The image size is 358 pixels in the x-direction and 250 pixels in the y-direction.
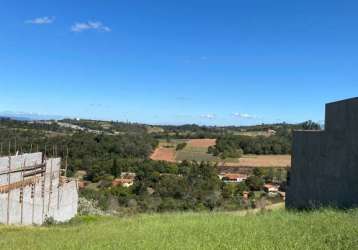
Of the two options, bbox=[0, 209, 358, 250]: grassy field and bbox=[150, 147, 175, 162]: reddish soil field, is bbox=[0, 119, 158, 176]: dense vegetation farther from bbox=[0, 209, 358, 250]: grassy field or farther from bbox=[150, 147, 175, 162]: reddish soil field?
bbox=[0, 209, 358, 250]: grassy field

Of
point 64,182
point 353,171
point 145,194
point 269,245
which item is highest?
point 353,171

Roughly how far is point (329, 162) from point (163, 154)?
57.8 meters

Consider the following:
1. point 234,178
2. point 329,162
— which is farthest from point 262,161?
point 329,162

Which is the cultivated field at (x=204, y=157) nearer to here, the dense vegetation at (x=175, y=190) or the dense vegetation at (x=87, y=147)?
the dense vegetation at (x=175, y=190)

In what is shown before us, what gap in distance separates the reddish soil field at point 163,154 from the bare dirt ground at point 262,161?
7.60 m

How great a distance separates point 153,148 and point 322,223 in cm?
6683

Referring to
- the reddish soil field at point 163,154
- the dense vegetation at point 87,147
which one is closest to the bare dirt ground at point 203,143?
the reddish soil field at point 163,154

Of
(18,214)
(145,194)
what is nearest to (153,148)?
(145,194)

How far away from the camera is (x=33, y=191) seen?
21.5m

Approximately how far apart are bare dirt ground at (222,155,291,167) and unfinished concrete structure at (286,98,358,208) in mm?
39272

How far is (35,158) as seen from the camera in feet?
78.5

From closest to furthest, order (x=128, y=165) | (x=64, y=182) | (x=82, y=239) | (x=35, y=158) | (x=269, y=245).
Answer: (x=269, y=245) < (x=82, y=239) < (x=35, y=158) < (x=64, y=182) < (x=128, y=165)

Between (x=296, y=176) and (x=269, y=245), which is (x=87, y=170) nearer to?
(x=296, y=176)

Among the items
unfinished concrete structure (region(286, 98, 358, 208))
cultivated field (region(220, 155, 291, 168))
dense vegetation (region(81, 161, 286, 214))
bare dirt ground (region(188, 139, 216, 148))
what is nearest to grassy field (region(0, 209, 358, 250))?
unfinished concrete structure (region(286, 98, 358, 208))
